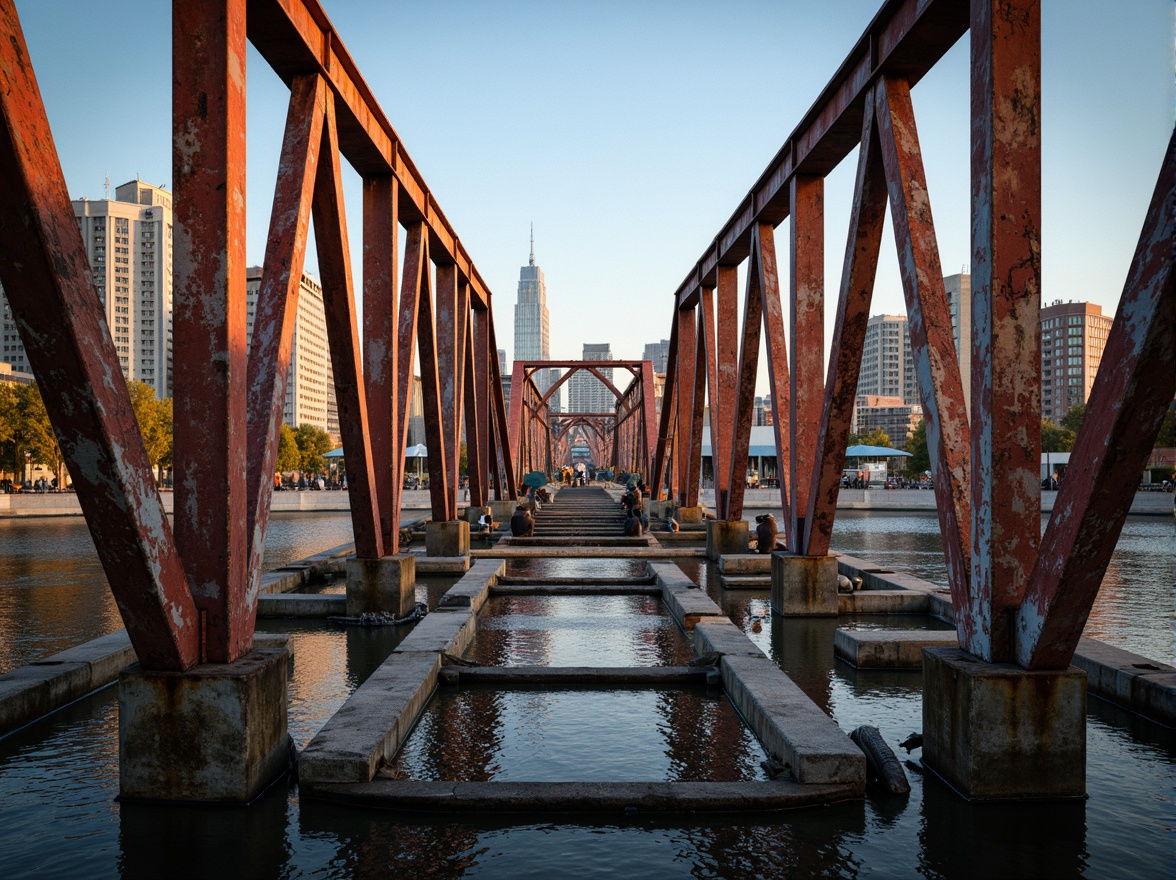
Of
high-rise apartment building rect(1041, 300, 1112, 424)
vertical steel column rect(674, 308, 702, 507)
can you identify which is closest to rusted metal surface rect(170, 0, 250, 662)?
vertical steel column rect(674, 308, 702, 507)

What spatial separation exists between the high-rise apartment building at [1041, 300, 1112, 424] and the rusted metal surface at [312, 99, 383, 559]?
14654cm

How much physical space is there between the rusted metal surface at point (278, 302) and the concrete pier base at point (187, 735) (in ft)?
3.41

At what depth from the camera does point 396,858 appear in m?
5.14

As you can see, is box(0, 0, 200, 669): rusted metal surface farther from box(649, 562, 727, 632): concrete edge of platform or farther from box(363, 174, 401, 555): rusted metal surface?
box(363, 174, 401, 555): rusted metal surface

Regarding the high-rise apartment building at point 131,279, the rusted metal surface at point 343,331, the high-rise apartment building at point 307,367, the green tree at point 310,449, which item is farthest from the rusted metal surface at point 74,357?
the high-rise apartment building at point 307,367

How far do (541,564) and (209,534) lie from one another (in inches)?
552

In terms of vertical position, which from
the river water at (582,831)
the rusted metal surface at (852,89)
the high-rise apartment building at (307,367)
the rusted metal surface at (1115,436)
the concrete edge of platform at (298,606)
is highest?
the high-rise apartment building at (307,367)

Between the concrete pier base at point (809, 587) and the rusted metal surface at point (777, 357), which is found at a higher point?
the rusted metal surface at point (777, 357)

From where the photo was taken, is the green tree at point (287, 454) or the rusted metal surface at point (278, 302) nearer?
the rusted metal surface at point (278, 302)

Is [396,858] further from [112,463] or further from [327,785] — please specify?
[112,463]

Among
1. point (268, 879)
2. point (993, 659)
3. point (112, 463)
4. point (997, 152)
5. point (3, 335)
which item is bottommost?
point (268, 879)

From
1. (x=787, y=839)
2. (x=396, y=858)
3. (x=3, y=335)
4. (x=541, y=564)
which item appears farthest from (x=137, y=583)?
(x=3, y=335)

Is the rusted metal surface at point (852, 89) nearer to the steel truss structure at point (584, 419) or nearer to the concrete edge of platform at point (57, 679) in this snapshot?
the concrete edge of platform at point (57, 679)

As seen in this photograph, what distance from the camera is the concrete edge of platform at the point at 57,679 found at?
7594mm
